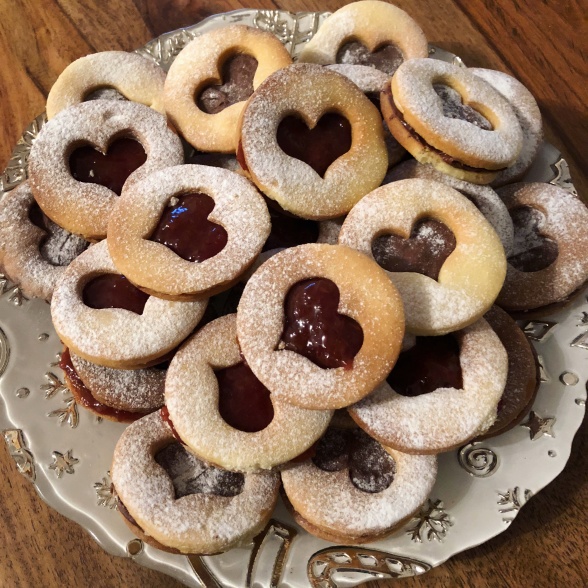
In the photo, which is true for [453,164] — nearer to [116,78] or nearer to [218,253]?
[218,253]

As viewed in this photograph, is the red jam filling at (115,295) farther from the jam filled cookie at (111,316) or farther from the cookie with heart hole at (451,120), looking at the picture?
the cookie with heart hole at (451,120)

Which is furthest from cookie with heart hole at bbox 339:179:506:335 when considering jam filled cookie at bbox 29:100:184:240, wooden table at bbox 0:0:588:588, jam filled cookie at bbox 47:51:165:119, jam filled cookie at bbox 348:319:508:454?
jam filled cookie at bbox 47:51:165:119

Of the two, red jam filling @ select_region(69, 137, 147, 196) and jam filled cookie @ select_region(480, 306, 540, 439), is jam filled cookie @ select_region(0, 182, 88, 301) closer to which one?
red jam filling @ select_region(69, 137, 147, 196)

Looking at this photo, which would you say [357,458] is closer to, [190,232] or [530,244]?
[190,232]

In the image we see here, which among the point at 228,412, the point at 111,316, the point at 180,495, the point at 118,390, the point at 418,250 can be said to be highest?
the point at 418,250

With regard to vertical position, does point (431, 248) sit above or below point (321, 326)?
above

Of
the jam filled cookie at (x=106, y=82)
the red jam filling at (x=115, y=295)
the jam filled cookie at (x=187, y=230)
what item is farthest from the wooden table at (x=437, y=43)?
the jam filled cookie at (x=187, y=230)

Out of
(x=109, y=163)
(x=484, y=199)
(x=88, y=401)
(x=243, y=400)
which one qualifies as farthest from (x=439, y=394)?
(x=109, y=163)
